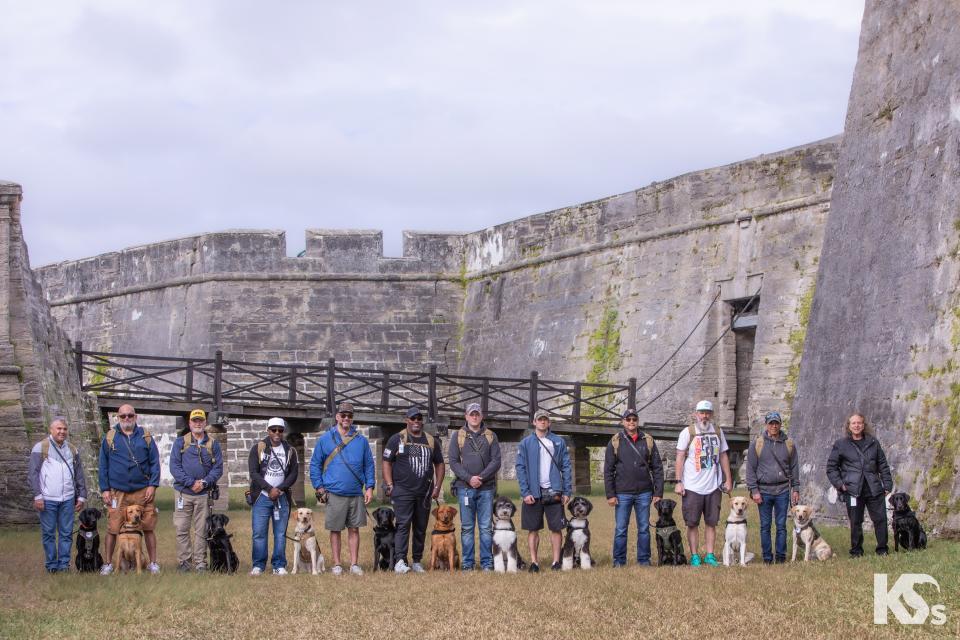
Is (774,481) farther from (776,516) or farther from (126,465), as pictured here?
(126,465)

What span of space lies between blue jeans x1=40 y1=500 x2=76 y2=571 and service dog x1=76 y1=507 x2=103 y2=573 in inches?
8.1

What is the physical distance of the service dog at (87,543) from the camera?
10.7 metres

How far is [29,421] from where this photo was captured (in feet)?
49.5

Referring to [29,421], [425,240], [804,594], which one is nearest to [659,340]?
[425,240]

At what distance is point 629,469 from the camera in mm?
10945

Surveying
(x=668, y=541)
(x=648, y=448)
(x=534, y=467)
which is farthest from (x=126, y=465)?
(x=668, y=541)

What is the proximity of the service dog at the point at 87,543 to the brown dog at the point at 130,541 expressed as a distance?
21 centimetres

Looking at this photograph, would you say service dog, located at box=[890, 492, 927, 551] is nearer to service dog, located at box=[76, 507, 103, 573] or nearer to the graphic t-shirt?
the graphic t-shirt

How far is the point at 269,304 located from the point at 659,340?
8.09 metres

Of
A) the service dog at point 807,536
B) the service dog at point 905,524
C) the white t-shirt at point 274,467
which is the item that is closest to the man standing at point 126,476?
the white t-shirt at point 274,467

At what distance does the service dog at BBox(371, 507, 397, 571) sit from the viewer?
10906 mm

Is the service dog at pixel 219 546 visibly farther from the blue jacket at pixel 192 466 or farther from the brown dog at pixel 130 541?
the brown dog at pixel 130 541

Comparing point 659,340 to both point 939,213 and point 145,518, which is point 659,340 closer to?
point 939,213

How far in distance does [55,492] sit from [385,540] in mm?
2642
